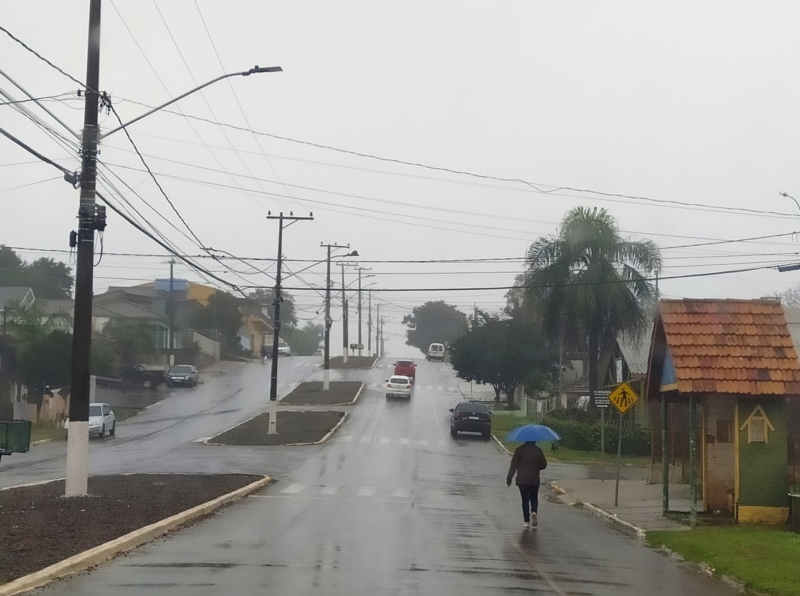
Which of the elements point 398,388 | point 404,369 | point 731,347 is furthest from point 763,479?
point 404,369

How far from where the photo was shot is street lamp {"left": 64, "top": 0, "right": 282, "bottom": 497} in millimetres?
18734

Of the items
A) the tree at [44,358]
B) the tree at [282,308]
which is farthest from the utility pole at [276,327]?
the tree at [282,308]

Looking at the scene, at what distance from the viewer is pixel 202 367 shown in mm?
Result: 96125

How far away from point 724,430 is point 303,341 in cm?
Answer: 15170

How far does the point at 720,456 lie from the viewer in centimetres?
1911

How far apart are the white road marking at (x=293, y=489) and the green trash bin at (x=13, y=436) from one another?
7290 mm

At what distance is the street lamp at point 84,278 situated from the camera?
61.5 feet

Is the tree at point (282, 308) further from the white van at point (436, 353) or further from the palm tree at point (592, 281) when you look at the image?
the palm tree at point (592, 281)

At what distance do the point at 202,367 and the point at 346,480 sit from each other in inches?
2787

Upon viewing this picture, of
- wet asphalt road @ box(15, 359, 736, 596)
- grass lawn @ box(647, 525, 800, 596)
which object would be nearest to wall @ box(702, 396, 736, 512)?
grass lawn @ box(647, 525, 800, 596)

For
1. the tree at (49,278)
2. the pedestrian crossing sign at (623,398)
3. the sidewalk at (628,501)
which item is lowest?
the sidewalk at (628,501)

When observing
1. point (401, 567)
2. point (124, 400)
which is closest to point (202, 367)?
point (124, 400)

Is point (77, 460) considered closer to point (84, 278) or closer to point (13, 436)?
point (84, 278)

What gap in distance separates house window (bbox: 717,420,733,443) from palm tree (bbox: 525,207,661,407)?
90.8 feet
